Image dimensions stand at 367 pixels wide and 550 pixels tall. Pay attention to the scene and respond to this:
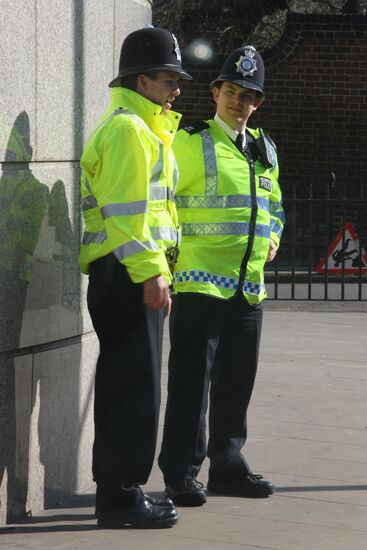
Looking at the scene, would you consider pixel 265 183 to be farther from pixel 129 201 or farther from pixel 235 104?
pixel 129 201

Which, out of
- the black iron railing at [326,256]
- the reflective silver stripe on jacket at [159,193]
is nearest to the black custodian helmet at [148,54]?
the reflective silver stripe on jacket at [159,193]

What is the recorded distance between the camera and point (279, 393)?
8.46 m

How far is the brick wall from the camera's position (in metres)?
19.4

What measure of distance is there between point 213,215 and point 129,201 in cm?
84

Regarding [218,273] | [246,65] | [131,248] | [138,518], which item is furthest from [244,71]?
[138,518]

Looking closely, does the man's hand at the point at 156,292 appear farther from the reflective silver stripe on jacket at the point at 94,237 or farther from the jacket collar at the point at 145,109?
the jacket collar at the point at 145,109

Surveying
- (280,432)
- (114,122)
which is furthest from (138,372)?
(280,432)

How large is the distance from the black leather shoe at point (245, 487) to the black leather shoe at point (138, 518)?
0.67m

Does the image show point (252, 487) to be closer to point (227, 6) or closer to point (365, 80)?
point (365, 80)

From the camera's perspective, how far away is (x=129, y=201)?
4848 mm

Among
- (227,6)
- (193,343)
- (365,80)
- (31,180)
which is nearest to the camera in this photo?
(31,180)

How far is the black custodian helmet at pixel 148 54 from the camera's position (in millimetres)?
5105

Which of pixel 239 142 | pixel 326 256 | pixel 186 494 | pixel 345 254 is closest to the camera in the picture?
pixel 186 494

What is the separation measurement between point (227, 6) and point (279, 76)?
2904 millimetres
